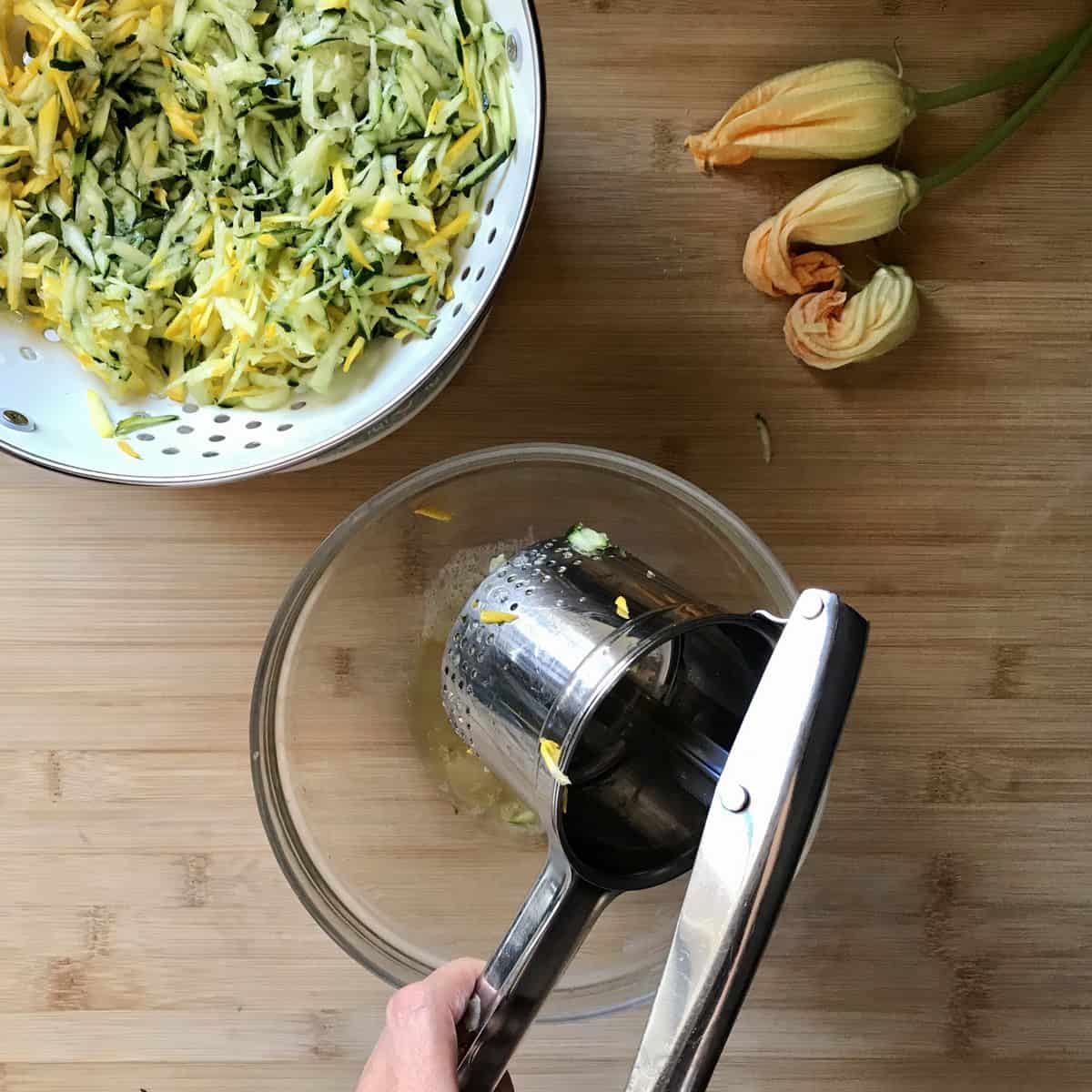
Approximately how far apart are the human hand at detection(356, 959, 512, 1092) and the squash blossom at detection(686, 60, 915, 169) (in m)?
0.68

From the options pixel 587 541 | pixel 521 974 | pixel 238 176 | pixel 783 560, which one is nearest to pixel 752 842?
pixel 521 974

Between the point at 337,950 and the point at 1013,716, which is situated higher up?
the point at 1013,716

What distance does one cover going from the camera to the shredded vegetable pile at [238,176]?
81 centimetres

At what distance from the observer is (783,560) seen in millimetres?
943

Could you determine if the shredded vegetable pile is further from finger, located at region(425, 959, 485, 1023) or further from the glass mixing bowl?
finger, located at region(425, 959, 485, 1023)

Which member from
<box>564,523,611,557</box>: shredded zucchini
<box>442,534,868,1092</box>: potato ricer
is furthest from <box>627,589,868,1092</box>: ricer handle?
<box>564,523,611,557</box>: shredded zucchini

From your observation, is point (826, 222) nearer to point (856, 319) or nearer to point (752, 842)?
point (856, 319)

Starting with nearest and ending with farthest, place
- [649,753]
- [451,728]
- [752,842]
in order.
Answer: [752,842]
[649,753]
[451,728]

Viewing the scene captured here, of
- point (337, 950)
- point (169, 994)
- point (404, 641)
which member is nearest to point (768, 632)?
point (404, 641)

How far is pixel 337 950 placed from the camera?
3.15ft

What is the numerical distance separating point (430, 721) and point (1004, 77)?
2.36 feet

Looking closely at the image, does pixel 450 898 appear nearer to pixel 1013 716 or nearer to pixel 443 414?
pixel 443 414

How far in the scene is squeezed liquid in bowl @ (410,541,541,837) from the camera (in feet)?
2.95

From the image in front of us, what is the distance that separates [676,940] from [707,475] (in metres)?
0.47
